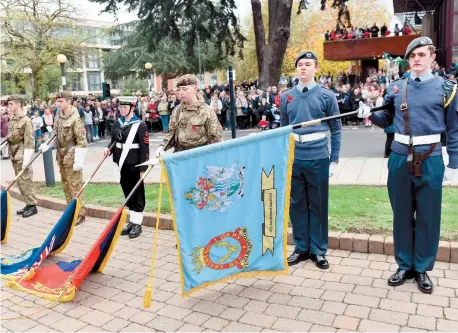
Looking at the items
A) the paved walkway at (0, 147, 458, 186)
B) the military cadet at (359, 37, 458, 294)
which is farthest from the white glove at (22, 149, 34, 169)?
the military cadet at (359, 37, 458, 294)

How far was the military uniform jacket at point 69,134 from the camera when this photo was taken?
6.89 metres

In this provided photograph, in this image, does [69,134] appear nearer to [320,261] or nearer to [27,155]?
[27,155]

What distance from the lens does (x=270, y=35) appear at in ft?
69.2

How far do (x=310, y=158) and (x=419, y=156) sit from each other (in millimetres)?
1028

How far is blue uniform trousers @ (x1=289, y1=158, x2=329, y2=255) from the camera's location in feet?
15.2

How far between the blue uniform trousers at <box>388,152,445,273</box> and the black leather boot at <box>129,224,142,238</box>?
11.1ft

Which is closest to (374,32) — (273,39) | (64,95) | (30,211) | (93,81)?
(273,39)

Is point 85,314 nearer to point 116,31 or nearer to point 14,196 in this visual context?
point 14,196

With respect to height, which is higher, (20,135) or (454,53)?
(454,53)

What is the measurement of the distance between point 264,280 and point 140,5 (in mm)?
17408

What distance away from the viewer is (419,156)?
13.0 ft

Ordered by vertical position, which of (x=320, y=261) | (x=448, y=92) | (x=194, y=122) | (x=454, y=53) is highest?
(x=454, y=53)

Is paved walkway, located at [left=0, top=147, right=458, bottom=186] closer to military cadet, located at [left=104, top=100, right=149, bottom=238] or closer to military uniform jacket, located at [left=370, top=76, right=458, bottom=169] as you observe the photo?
military cadet, located at [left=104, top=100, right=149, bottom=238]

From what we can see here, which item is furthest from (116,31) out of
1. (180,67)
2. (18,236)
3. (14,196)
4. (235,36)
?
(18,236)
